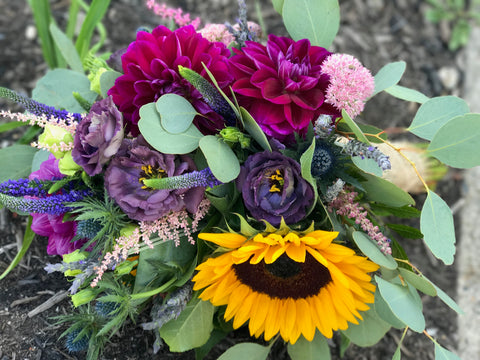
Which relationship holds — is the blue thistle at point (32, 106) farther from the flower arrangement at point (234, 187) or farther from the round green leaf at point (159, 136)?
the round green leaf at point (159, 136)

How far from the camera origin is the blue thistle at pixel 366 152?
2.68 feet

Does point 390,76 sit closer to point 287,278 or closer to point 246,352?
point 287,278

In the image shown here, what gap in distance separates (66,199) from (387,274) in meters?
0.71

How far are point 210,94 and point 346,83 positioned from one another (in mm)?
273

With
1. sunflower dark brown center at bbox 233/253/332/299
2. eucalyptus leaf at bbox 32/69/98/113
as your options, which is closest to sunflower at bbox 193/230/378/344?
sunflower dark brown center at bbox 233/253/332/299

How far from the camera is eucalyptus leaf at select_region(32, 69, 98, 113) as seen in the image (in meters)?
1.29

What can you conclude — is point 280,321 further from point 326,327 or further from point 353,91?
point 353,91

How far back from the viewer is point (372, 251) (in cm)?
94

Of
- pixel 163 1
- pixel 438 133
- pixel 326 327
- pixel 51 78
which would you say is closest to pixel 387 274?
pixel 326 327

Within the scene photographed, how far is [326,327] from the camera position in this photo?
100 centimetres

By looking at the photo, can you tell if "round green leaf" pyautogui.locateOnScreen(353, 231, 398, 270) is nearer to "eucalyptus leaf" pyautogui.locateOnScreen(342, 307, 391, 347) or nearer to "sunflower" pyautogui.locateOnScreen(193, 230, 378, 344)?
"sunflower" pyautogui.locateOnScreen(193, 230, 378, 344)

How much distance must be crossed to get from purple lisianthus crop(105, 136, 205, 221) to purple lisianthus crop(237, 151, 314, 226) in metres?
0.12

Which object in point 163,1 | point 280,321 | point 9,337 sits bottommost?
point 9,337

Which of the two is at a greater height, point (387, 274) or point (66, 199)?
point (66, 199)
